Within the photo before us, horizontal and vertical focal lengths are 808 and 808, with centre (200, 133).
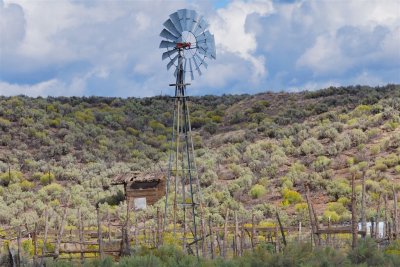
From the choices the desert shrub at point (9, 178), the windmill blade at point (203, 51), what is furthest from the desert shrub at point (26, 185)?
the windmill blade at point (203, 51)

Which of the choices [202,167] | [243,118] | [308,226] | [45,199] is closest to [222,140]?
[243,118]

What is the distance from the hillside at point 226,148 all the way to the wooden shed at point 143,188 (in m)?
1.69

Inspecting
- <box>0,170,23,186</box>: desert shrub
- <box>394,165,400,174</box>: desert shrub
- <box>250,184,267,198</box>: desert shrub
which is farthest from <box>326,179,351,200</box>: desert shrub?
<box>0,170,23,186</box>: desert shrub

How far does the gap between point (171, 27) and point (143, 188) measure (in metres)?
13.6

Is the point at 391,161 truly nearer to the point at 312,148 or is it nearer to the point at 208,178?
the point at 312,148

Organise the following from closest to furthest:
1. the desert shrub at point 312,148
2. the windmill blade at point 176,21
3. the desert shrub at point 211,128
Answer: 1. the windmill blade at point 176,21
2. the desert shrub at point 312,148
3. the desert shrub at point 211,128

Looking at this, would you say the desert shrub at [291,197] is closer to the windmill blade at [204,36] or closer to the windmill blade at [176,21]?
the windmill blade at [204,36]

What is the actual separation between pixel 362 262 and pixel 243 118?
46.4 metres

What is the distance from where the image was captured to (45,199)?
130 ft

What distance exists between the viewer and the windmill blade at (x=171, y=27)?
1068 inches

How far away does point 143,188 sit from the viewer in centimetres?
3922

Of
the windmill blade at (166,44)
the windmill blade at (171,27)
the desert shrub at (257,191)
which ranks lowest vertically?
the desert shrub at (257,191)

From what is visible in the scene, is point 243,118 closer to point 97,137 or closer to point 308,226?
point 97,137

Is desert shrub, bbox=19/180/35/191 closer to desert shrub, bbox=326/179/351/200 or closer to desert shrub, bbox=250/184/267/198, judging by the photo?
desert shrub, bbox=250/184/267/198
